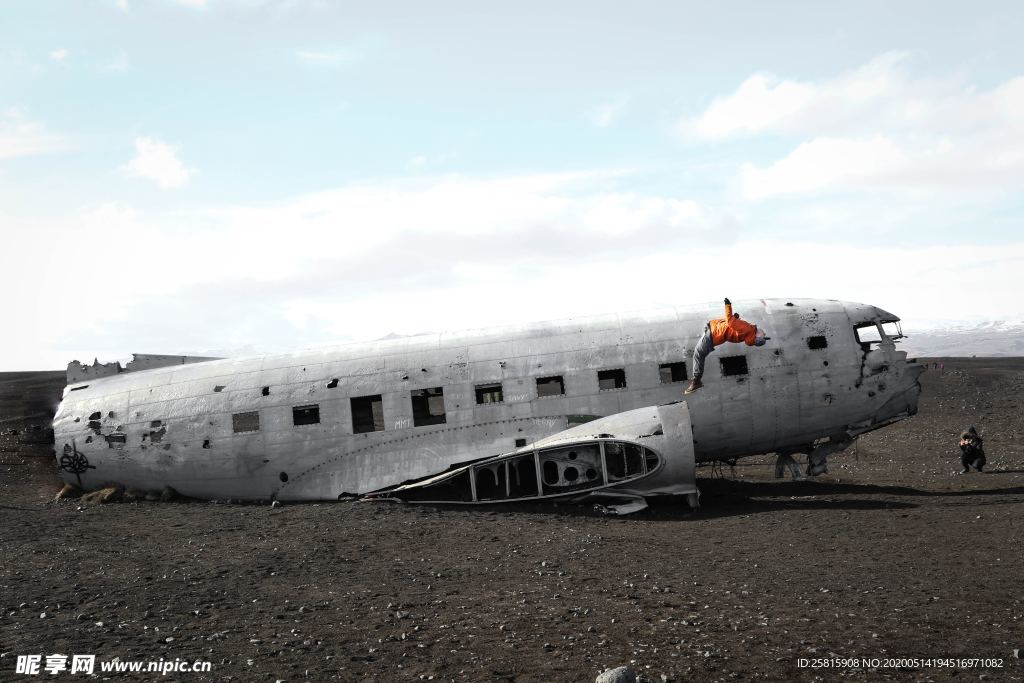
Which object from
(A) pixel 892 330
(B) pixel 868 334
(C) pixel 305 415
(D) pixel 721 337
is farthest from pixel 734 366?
(C) pixel 305 415

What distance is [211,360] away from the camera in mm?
25641

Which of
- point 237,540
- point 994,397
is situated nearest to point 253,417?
point 237,540

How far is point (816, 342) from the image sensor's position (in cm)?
2178

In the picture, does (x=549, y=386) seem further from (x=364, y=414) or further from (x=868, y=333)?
(x=868, y=333)

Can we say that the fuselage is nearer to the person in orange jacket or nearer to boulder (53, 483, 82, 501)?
the person in orange jacket

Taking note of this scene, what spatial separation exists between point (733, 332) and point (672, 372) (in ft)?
6.46

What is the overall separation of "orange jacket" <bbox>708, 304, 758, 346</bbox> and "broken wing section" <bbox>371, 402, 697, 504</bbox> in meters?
2.31

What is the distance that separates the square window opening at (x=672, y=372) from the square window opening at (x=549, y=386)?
2.67m

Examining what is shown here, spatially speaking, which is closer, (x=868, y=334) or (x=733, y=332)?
(x=733, y=332)

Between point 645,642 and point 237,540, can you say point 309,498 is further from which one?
point 645,642

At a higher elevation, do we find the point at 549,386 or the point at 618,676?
the point at 549,386

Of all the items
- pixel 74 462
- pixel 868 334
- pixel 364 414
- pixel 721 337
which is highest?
pixel 721 337

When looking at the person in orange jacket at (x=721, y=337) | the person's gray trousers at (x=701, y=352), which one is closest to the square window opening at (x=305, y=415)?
the person in orange jacket at (x=721, y=337)

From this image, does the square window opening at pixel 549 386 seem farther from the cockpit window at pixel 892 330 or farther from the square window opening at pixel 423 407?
the cockpit window at pixel 892 330
